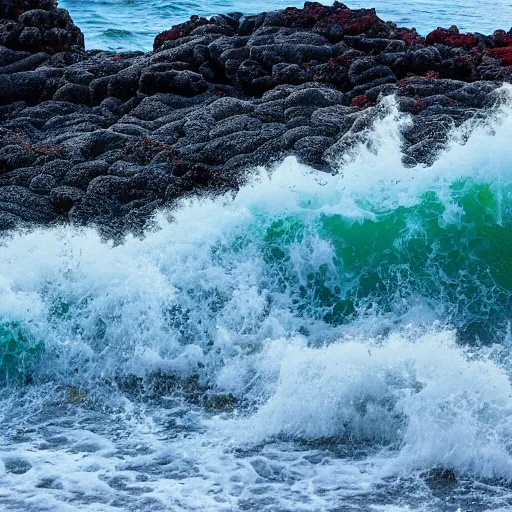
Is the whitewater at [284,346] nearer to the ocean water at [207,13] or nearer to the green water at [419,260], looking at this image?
the green water at [419,260]

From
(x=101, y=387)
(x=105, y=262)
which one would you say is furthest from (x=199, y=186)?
(x=101, y=387)

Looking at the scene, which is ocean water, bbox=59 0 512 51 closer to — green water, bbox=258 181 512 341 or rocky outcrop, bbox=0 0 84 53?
rocky outcrop, bbox=0 0 84 53

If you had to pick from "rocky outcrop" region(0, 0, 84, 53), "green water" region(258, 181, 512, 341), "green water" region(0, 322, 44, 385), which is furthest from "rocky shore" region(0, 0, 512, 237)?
"green water" region(0, 322, 44, 385)

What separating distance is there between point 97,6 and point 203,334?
67.9 feet

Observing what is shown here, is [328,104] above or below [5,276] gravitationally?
above

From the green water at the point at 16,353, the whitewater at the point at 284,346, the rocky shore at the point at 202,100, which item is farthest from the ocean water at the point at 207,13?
the green water at the point at 16,353

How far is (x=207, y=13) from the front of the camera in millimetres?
26203

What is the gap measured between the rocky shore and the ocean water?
6855 mm

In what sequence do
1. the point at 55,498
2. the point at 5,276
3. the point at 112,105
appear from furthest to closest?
1. the point at 112,105
2. the point at 5,276
3. the point at 55,498

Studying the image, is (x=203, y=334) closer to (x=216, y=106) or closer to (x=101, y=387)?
(x=101, y=387)

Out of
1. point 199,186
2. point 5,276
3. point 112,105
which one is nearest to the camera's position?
point 5,276

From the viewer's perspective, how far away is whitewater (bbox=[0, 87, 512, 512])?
20.3 feet

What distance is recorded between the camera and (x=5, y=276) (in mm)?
8789

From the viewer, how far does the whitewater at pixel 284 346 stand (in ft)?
20.3
